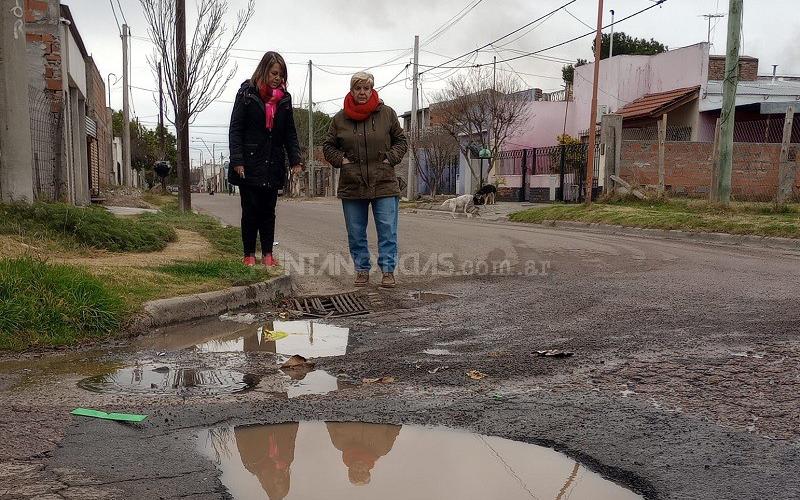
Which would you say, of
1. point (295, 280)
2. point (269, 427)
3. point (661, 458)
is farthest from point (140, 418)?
point (295, 280)

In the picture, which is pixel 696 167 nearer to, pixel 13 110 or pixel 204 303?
pixel 13 110

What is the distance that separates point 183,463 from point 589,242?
9.19 metres

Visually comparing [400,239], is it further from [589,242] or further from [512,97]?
[512,97]

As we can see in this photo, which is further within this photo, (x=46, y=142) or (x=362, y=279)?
(x=46, y=142)

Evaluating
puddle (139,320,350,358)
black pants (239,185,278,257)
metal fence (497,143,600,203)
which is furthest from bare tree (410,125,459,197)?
puddle (139,320,350,358)

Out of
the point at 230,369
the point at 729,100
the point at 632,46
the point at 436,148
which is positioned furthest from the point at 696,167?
the point at 632,46

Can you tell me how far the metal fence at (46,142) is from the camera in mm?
11026

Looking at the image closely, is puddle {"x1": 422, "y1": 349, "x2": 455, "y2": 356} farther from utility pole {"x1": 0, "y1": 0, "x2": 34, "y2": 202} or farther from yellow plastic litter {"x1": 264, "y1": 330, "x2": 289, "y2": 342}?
utility pole {"x1": 0, "y1": 0, "x2": 34, "y2": 202}

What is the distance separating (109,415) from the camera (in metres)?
2.82

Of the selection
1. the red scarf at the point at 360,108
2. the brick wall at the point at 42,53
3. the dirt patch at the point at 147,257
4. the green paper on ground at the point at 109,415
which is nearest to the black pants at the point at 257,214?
the dirt patch at the point at 147,257

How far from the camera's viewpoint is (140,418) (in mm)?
2793

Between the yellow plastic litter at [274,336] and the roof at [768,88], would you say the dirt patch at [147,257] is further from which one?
the roof at [768,88]

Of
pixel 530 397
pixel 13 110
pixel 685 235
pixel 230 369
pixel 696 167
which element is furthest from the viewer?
pixel 696 167

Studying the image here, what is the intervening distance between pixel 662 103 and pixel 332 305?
Result: 2240 centimetres
